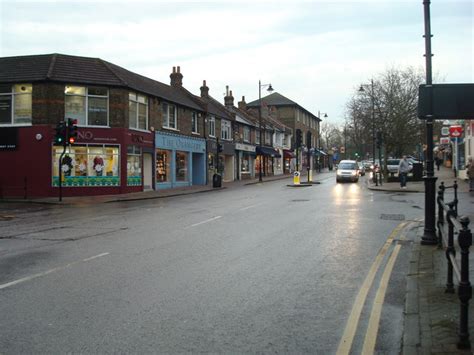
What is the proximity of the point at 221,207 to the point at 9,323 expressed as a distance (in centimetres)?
1330

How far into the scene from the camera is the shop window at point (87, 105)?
27344 mm

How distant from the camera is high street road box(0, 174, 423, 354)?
15.3 ft

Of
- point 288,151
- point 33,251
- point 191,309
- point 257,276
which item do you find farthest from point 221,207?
point 288,151

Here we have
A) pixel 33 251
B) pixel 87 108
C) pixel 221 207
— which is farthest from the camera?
pixel 87 108

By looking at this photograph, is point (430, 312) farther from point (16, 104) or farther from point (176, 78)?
point (176, 78)

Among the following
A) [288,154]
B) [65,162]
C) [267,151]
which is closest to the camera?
[65,162]

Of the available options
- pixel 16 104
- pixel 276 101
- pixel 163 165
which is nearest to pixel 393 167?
pixel 163 165

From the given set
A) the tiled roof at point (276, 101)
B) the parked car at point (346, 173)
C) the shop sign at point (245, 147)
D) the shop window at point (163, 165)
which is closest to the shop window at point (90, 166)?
the shop window at point (163, 165)

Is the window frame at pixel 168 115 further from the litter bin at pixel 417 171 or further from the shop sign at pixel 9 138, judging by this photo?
the litter bin at pixel 417 171

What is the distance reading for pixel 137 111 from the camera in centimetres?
3034

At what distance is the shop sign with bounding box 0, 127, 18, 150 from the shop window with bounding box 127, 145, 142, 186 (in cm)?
628

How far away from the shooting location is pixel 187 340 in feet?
15.1

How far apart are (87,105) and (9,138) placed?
187 inches

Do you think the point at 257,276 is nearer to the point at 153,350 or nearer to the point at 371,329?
the point at 371,329
